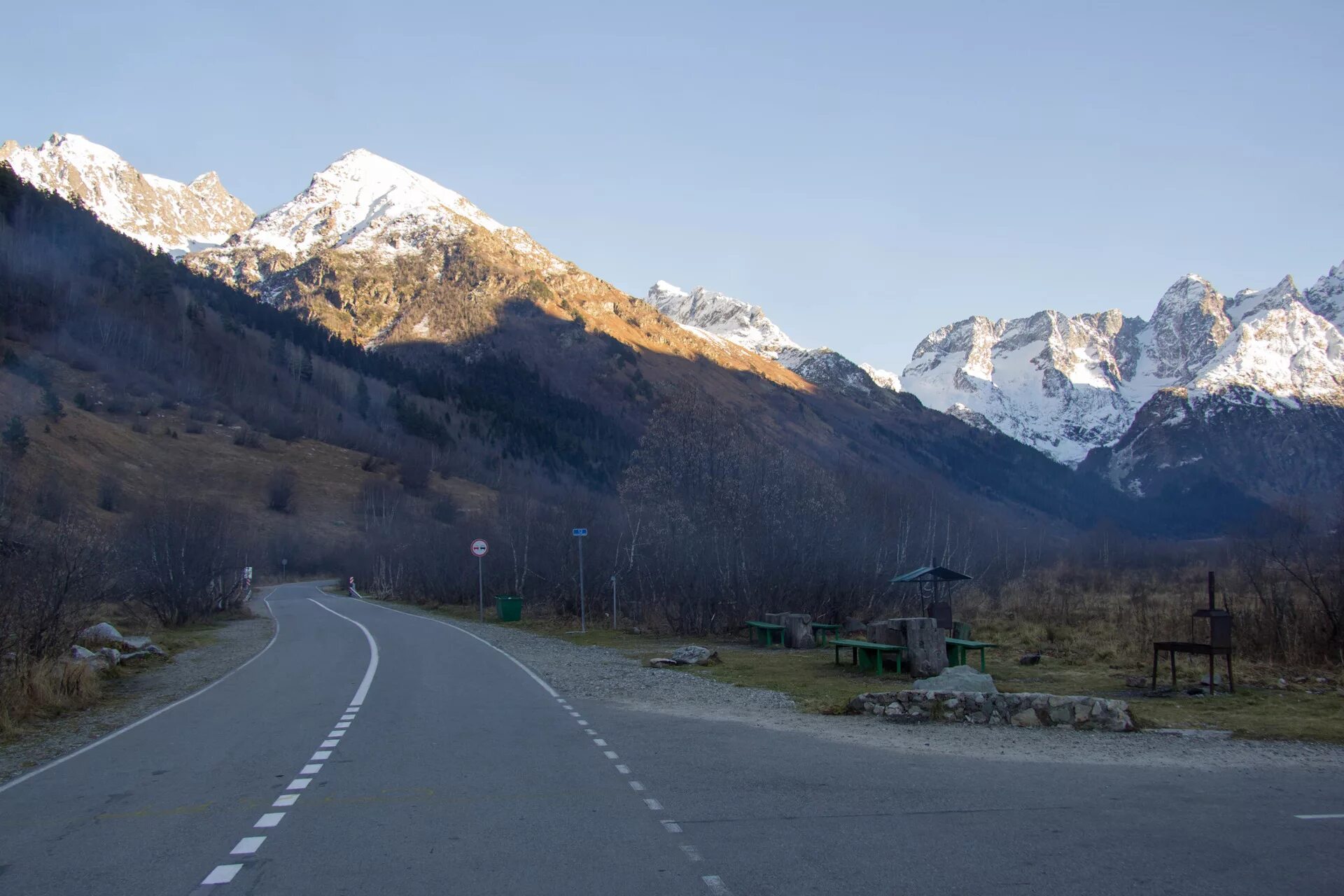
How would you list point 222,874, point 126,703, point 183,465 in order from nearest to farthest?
point 222,874, point 126,703, point 183,465

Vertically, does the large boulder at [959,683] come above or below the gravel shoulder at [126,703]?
above

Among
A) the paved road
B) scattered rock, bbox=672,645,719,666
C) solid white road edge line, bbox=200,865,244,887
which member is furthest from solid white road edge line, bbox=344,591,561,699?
solid white road edge line, bbox=200,865,244,887

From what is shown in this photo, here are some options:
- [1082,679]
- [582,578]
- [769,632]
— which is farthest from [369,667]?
[1082,679]

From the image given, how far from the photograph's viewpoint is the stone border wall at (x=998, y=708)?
1250 cm

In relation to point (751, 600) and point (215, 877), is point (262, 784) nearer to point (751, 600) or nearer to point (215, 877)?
point (215, 877)

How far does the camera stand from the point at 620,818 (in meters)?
7.65

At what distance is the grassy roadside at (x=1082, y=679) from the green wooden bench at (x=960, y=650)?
56cm

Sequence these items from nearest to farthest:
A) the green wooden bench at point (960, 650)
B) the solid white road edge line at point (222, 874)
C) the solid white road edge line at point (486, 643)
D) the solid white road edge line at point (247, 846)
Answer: the solid white road edge line at point (222, 874) < the solid white road edge line at point (247, 846) < the solid white road edge line at point (486, 643) < the green wooden bench at point (960, 650)

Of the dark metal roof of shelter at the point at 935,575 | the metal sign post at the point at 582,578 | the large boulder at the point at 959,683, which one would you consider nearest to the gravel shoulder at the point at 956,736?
the large boulder at the point at 959,683

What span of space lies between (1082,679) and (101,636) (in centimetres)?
2227

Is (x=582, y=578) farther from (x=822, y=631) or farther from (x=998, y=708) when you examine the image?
(x=998, y=708)

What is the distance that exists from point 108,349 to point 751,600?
379 feet

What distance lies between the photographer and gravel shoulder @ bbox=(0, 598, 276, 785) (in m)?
11.5

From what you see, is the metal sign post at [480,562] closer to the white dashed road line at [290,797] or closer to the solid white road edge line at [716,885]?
the white dashed road line at [290,797]
